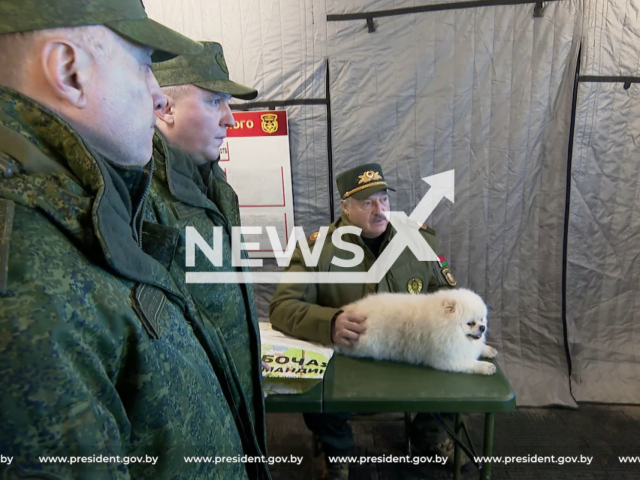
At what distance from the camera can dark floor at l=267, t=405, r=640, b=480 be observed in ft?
5.93

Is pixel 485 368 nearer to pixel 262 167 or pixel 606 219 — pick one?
pixel 606 219

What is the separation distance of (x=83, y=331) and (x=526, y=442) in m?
2.26

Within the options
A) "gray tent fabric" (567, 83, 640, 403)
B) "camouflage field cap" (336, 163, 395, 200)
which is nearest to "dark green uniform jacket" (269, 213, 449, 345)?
"camouflage field cap" (336, 163, 395, 200)

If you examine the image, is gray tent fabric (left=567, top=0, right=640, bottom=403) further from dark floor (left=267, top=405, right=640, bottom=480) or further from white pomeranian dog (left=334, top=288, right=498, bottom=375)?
white pomeranian dog (left=334, top=288, right=498, bottom=375)

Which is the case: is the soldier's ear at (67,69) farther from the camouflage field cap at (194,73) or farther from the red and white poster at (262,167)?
the red and white poster at (262,167)

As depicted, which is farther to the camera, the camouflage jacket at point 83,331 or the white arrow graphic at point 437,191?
the white arrow graphic at point 437,191

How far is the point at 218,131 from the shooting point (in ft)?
3.63

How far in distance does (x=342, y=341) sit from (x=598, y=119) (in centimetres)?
182

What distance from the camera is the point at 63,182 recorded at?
1.44 ft

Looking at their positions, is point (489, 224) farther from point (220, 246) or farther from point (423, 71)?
point (220, 246)

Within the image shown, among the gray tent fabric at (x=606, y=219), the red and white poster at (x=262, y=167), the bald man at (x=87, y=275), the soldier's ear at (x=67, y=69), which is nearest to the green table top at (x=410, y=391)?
the bald man at (x=87, y=275)

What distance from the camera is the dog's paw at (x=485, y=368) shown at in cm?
129

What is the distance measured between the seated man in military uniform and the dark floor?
0.18 meters

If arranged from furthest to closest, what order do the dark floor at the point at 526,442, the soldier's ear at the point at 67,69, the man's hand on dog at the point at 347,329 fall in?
the dark floor at the point at 526,442, the man's hand on dog at the point at 347,329, the soldier's ear at the point at 67,69
